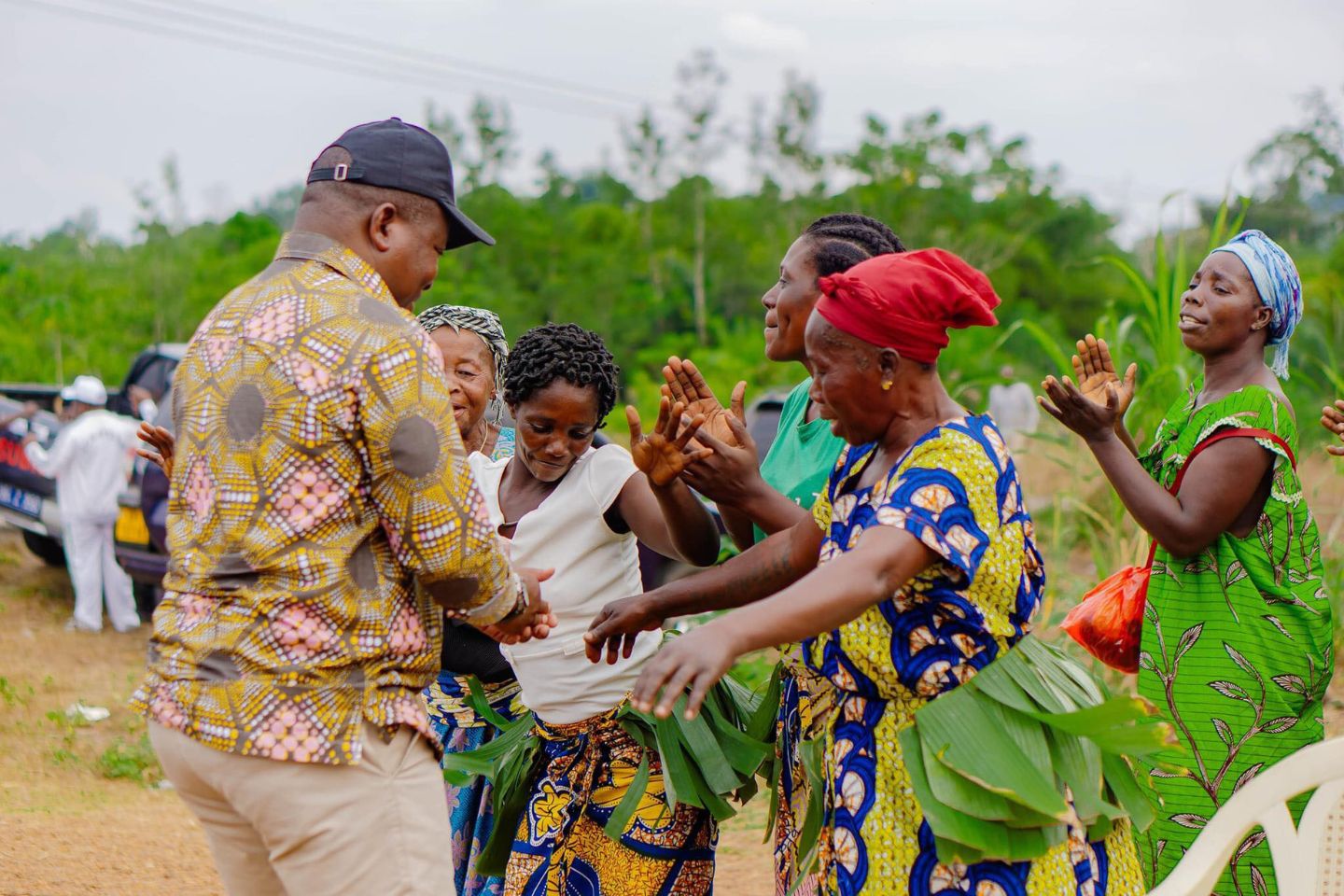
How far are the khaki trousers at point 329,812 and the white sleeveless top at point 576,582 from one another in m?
0.84

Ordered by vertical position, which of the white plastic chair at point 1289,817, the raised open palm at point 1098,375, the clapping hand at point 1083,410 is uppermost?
the raised open palm at point 1098,375

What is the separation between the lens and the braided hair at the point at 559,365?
10.5 feet

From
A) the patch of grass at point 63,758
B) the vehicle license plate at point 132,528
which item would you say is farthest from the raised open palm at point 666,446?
the vehicle license plate at point 132,528

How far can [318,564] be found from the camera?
7.20ft

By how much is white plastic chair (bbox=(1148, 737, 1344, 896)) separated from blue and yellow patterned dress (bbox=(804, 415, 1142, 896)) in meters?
0.18

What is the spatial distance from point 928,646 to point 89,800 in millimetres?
4924

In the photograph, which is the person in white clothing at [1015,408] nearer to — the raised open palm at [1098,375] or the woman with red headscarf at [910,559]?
the raised open palm at [1098,375]

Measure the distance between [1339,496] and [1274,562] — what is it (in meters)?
10.8

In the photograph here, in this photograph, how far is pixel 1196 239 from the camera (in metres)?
19.9

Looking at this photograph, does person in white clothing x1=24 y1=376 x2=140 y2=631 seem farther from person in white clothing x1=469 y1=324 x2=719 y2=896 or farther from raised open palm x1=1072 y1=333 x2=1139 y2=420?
raised open palm x1=1072 y1=333 x2=1139 y2=420

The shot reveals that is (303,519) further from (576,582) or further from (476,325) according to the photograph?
(476,325)

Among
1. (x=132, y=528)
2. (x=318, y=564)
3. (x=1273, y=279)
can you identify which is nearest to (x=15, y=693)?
(x=132, y=528)

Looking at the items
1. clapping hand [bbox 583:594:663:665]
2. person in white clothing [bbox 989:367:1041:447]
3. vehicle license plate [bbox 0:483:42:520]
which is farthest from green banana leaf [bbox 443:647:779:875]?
person in white clothing [bbox 989:367:1041:447]

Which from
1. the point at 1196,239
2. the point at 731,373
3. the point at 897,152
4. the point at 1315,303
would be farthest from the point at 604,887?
the point at 897,152
